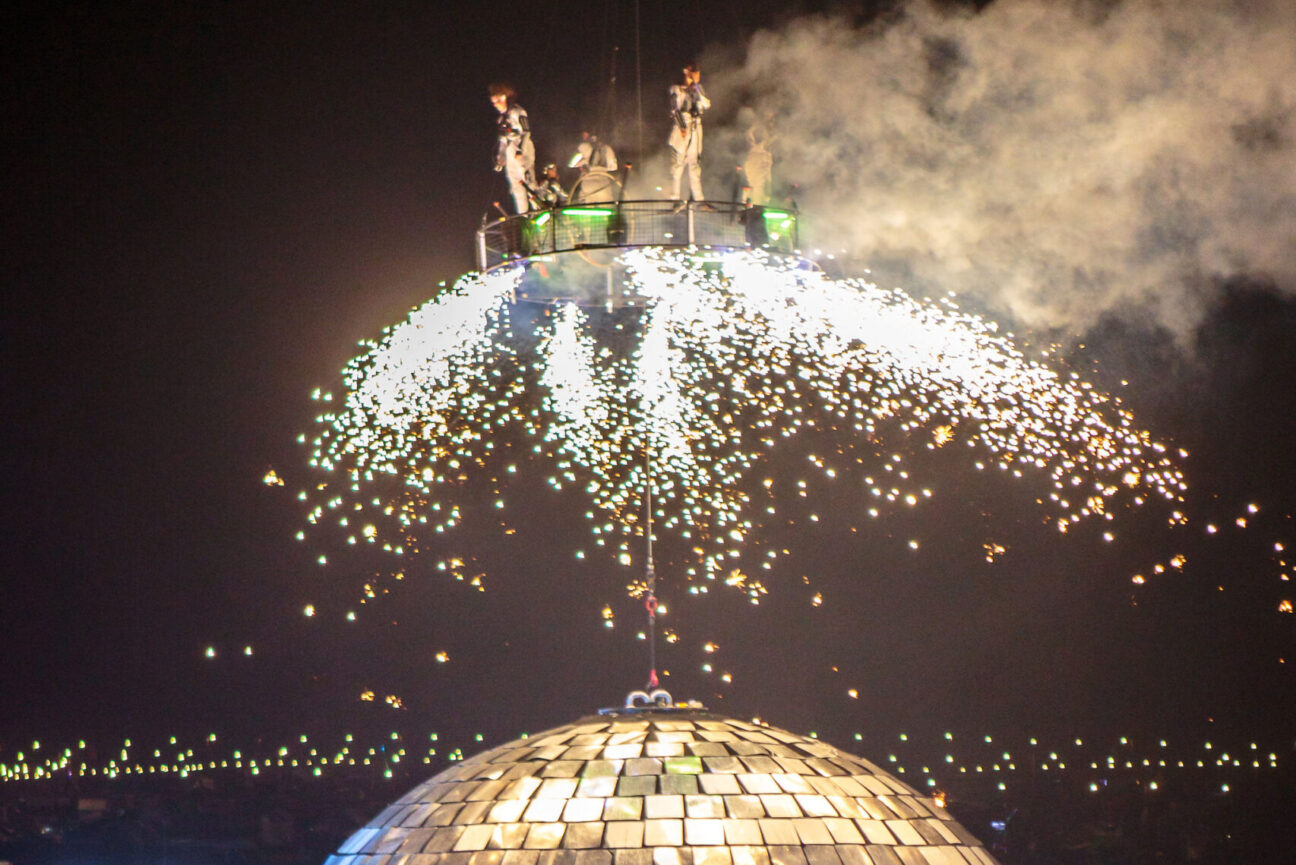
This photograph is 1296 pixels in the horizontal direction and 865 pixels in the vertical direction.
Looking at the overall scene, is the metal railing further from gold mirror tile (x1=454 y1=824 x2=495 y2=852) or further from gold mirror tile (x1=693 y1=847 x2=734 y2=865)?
gold mirror tile (x1=693 y1=847 x2=734 y2=865)

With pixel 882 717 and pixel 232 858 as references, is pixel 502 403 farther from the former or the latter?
pixel 232 858

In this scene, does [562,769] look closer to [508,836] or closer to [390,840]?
[508,836]

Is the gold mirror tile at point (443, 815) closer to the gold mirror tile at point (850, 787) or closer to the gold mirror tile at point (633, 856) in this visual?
the gold mirror tile at point (633, 856)

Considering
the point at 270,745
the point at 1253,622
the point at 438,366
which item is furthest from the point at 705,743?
the point at 270,745

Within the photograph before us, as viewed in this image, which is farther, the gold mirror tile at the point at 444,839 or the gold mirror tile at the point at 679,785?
the gold mirror tile at the point at 444,839

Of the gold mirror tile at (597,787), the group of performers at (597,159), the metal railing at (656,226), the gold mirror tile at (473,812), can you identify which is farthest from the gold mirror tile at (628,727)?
the group of performers at (597,159)

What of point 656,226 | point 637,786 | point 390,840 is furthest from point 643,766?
point 656,226
